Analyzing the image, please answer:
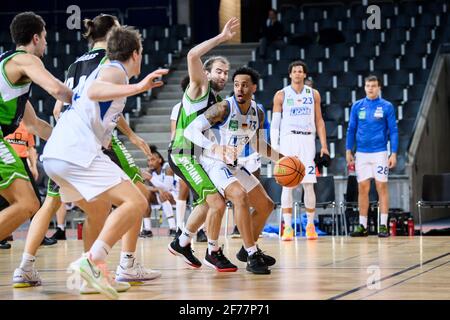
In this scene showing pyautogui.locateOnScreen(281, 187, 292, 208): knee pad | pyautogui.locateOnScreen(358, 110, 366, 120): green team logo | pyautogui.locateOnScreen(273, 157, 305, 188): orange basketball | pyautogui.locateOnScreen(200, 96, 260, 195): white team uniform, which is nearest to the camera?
pyautogui.locateOnScreen(200, 96, 260, 195): white team uniform

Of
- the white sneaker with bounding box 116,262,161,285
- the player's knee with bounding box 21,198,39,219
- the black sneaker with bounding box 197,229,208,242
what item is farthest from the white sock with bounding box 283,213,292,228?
the player's knee with bounding box 21,198,39,219

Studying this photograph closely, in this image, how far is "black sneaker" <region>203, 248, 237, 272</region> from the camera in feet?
22.3

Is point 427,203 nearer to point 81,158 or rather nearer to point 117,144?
point 117,144

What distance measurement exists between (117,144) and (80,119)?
1181 millimetres

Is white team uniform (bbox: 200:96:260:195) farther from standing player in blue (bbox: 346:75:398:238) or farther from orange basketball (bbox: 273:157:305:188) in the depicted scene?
standing player in blue (bbox: 346:75:398:238)

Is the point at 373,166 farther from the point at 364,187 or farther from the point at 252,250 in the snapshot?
the point at 252,250

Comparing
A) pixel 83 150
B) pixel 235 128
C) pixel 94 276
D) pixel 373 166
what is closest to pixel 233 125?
pixel 235 128

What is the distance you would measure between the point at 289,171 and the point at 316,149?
22.3 feet

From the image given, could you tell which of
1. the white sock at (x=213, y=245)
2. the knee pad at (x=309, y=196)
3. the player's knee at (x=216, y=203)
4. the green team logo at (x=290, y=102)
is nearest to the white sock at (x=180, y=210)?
the knee pad at (x=309, y=196)

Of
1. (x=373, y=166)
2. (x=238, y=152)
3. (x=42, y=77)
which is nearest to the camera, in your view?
(x=42, y=77)

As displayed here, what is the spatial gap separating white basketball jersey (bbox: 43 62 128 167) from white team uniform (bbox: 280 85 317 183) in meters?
5.69

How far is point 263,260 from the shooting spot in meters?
6.63

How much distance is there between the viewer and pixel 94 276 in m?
4.89

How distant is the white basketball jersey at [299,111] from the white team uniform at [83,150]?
18.9 feet
